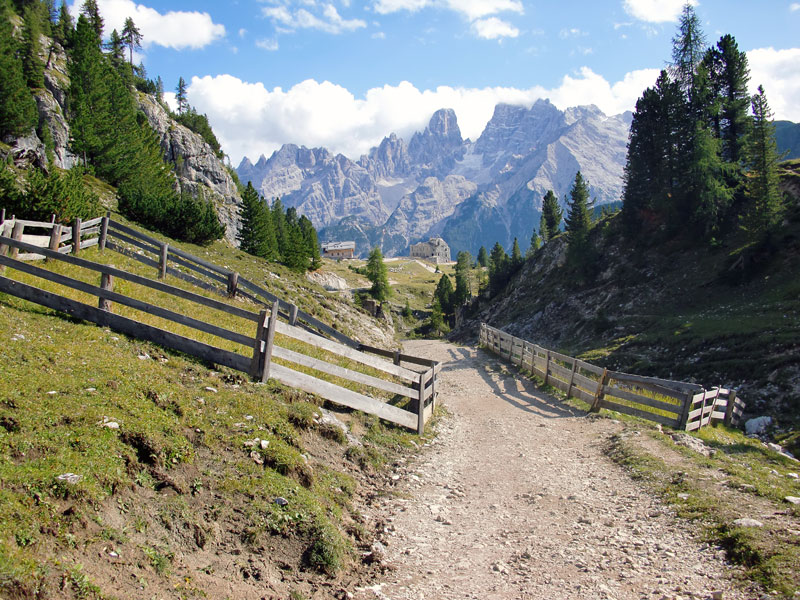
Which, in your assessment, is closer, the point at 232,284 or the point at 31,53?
the point at 232,284

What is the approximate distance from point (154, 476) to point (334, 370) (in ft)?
17.7

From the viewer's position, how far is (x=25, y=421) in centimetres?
596

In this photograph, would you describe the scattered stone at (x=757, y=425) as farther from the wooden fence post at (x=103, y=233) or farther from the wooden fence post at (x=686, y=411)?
the wooden fence post at (x=103, y=233)

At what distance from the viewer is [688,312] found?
35656mm

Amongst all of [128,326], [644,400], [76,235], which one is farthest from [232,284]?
[644,400]

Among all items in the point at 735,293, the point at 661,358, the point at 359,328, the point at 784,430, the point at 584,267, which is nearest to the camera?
the point at 784,430

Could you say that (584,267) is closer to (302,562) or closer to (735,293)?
(735,293)

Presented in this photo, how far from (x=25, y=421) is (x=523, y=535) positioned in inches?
327

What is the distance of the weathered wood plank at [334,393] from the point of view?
10.8m

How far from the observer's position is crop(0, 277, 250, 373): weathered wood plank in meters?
10.6

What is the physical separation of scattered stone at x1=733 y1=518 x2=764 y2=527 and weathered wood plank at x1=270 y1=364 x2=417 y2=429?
307 inches

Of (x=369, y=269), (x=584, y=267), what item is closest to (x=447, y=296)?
(x=369, y=269)

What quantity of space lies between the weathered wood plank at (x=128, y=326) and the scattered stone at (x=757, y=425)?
18.7 metres

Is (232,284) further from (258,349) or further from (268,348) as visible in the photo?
(268,348)
